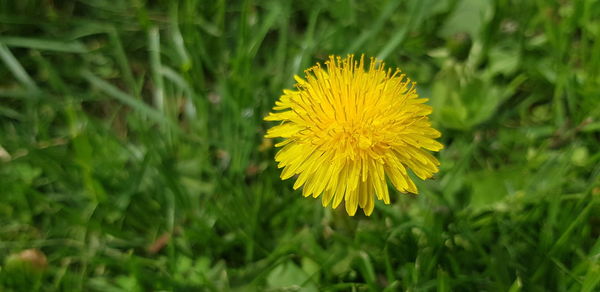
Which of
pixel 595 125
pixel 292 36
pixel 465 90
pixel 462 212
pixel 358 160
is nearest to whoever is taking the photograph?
pixel 358 160

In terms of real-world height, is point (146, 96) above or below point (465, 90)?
above

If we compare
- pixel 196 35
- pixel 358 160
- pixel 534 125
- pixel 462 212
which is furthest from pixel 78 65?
pixel 534 125

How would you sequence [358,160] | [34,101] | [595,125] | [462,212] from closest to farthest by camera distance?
1. [358,160]
2. [462,212]
3. [595,125]
4. [34,101]

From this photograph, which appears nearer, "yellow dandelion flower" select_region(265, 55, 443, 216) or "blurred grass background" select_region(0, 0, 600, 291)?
"yellow dandelion flower" select_region(265, 55, 443, 216)

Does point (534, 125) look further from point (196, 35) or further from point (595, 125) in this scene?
point (196, 35)

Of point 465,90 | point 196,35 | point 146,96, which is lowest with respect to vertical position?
point 465,90
